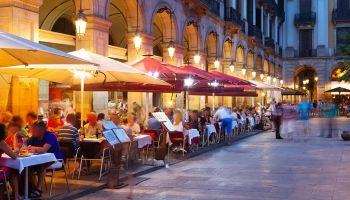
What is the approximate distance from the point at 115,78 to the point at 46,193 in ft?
15.4

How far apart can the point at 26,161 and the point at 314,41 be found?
4925 cm

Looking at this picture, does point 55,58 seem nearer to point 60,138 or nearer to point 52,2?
point 60,138

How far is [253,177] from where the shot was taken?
11203mm

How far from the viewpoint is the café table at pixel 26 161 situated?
761cm

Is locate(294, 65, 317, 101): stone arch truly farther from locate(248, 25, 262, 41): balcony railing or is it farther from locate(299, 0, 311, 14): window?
locate(248, 25, 262, 41): balcony railing

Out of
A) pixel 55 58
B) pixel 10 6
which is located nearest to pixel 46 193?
pixel 55 58

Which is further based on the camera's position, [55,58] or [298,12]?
[298,12]

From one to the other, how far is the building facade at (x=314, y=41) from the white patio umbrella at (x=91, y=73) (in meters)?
41.5

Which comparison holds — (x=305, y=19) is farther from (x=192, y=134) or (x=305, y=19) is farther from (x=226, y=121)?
(x=192, y=134)

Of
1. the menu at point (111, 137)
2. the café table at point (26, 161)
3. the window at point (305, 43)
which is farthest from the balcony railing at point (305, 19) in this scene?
the café table at point (26, 161)

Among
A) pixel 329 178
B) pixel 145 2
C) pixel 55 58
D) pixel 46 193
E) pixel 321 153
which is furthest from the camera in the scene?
pixel 145 2

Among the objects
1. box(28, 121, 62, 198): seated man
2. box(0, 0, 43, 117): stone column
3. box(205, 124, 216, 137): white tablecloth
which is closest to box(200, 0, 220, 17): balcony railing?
box(205, 124, 216, 137): white tablecloth

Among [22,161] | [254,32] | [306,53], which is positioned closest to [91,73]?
[22,161]

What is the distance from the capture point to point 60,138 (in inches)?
404
